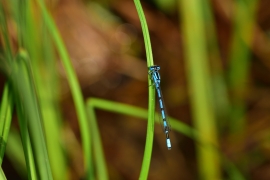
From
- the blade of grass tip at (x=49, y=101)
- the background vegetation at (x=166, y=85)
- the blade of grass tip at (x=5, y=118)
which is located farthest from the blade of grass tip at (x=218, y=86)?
the blade of grass tip at (x=5, y=118)

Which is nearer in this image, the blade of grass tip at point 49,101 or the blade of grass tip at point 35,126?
the blade of grass tip at point 35,126

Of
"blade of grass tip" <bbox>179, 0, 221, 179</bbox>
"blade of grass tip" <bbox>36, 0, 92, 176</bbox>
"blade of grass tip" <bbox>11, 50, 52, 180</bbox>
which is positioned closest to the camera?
"blade of grass tip" <bbox>11, 50, 52, 180</bbox>

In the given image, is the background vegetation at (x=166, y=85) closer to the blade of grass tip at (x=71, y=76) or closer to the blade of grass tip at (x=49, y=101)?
the blade of grass tip at (x=49, y=101)

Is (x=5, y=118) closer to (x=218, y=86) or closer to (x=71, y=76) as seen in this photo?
(x=71, y=76)

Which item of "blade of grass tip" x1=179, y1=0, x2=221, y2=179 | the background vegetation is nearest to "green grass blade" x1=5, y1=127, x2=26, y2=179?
the background vegetation

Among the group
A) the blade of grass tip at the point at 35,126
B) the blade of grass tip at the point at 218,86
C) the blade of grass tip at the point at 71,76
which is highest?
the blade of grass tip at the point at 218,86

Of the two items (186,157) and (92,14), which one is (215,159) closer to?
(186,157)

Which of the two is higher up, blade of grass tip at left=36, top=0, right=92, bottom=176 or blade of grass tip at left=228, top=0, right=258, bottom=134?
blade of grass tip at left=228, top=0, right=258, bottom=134

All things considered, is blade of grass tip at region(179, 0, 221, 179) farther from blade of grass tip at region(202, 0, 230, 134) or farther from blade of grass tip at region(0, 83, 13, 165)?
blade of grass tip at region(0, 83, 13, 165)
